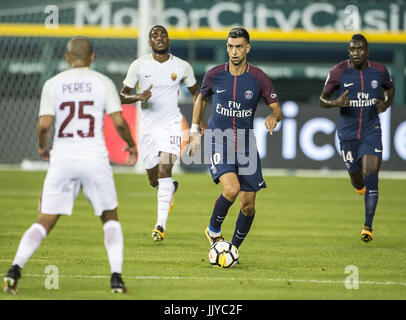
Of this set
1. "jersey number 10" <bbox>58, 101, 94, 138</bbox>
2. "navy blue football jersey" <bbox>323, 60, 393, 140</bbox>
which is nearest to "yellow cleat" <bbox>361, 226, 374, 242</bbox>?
"navy blue football jersey" <bbox>323, 60, 393, 140</bbox>

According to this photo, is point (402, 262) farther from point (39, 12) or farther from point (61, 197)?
point (39, 12)

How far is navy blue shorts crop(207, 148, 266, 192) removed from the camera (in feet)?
29.0

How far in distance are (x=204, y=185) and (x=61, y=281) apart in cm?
1247

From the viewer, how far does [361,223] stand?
13195mm

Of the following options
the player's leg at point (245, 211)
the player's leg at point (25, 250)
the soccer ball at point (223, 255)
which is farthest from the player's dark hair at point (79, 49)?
the player's leg at point (245, 211)

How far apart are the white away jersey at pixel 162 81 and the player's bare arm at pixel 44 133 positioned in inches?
184

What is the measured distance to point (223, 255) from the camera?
847 centimetres

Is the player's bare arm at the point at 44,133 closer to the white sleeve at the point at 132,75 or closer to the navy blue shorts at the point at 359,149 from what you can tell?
the white sleeve at the point at 132,75

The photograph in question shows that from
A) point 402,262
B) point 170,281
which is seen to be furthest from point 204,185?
point 170,281

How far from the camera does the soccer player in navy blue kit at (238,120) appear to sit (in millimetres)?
8844

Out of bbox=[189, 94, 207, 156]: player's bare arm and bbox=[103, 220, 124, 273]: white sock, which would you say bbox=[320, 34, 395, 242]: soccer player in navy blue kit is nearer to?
bbox=[189, 94, 207, 156]: player's bare arm

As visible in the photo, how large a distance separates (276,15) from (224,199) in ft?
69.1

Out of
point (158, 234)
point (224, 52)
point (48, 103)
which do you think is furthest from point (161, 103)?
point (224, 52)

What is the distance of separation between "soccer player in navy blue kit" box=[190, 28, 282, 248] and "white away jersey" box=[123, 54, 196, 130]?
2506 mm
